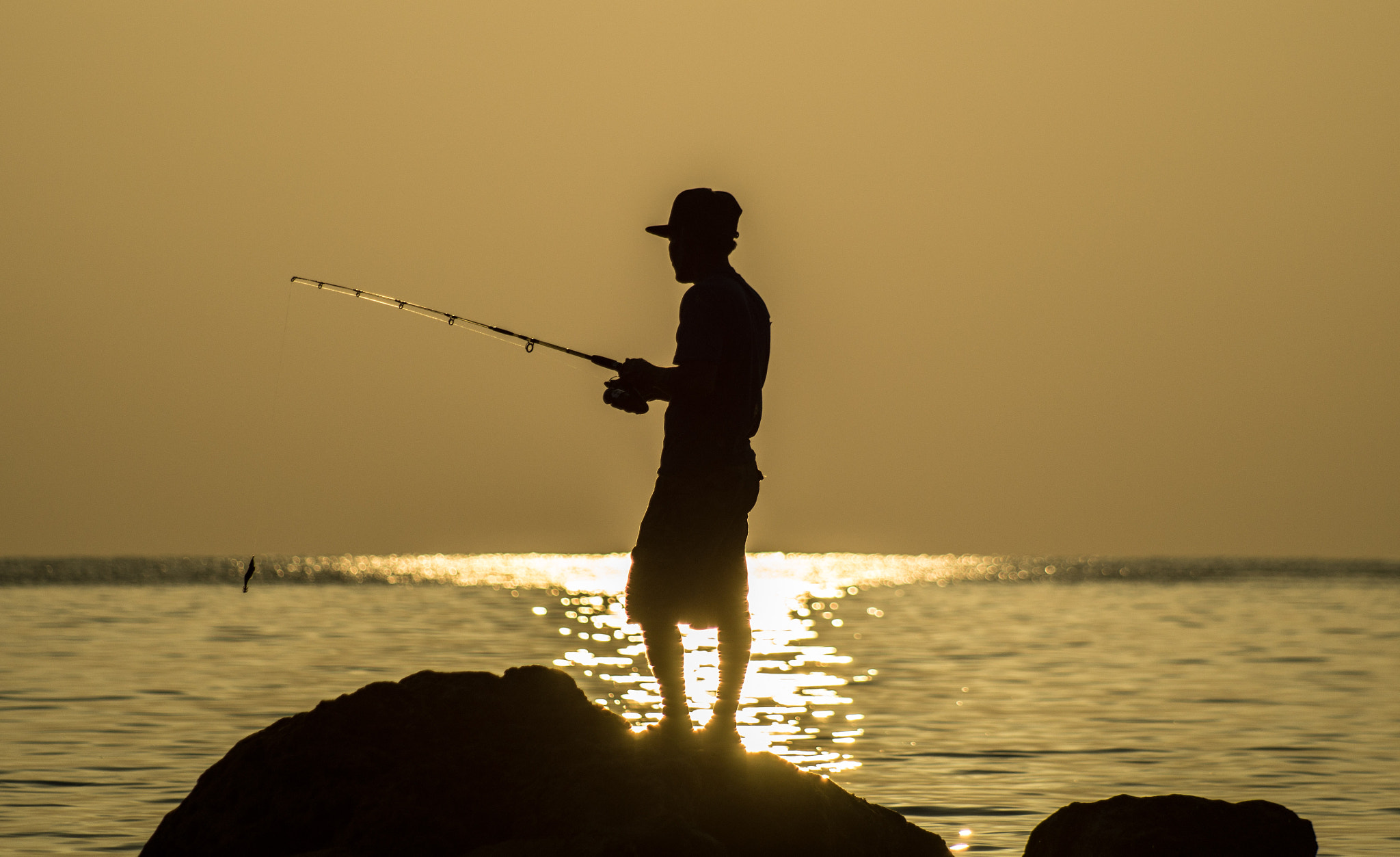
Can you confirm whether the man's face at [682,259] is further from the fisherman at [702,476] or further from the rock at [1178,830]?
the rock at [1178,830]

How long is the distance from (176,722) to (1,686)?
4515 mm

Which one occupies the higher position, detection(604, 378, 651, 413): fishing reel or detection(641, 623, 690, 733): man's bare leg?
detection(604, 378, 651, 413): fishing reel

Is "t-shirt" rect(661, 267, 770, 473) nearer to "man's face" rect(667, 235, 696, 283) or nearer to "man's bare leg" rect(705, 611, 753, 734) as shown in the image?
"man's face" rect(667, 235, 696, 283)

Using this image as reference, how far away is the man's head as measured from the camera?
5828 mm

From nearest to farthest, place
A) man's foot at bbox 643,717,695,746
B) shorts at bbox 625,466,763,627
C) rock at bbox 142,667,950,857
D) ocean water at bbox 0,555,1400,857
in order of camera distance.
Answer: rock at bbox 142,667,950,857 → shorts at bbox 625,466,763,627 → man's foot at bbox 643,717,695,746 → ocean water at bbox 0,555,1400,857

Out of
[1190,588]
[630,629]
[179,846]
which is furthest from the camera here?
[1190,588]

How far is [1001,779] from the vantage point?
11047mm

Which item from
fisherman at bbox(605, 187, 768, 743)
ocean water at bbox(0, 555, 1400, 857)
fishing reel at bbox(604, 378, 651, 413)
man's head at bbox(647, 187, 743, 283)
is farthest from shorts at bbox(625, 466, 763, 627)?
ocean water at bbox(0, 555, 1400, 857)

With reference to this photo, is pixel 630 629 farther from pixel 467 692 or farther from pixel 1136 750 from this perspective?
pixel 467 692

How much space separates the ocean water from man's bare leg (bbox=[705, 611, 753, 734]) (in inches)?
137

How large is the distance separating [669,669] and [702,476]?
735 mm

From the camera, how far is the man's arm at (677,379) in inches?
218

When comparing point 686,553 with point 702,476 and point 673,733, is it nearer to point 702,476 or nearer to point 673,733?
point 702,476

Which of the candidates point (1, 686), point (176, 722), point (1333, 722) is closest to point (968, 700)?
point (1333, 722)
